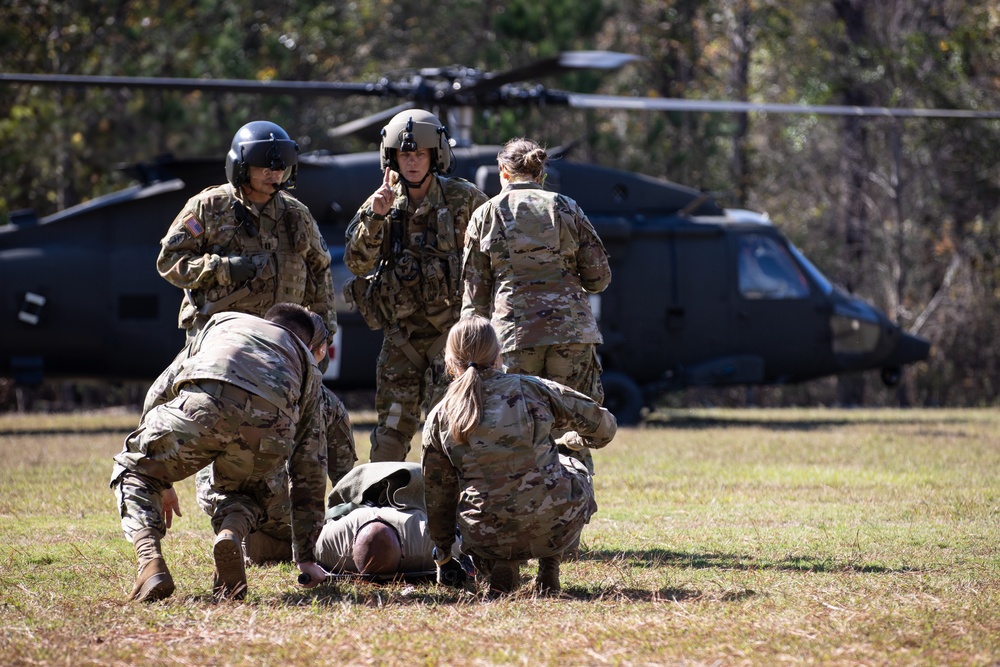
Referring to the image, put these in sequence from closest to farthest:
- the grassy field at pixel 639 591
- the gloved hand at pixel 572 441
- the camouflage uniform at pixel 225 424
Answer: the grassy field at pixel 639 591
the camouflage uniform at pixel 225 424
the gloved hand at pixel 572 441

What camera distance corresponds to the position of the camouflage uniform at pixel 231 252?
594cm

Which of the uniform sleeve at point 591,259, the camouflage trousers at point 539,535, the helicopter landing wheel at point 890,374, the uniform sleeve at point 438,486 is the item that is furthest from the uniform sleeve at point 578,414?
the helicopter landing wheel at point 890,374

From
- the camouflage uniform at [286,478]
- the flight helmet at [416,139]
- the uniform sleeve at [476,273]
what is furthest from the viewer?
the flight helmet at [416,139]

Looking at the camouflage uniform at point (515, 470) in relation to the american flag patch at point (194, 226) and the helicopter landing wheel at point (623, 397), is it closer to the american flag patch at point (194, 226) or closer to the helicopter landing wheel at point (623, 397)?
the american flag patch at point (194, 226)

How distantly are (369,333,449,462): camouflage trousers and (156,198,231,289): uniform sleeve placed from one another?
0.98 metres

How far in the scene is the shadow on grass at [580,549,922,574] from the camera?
5133 mm

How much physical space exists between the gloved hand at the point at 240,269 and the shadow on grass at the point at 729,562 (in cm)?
203

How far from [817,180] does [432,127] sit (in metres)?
19.5

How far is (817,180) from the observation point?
24.5m

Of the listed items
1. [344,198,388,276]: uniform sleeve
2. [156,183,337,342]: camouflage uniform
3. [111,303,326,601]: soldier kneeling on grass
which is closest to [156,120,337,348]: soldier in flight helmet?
[156,183,337,342]: camouflage uniform

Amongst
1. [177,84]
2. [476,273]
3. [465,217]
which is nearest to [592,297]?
[177,84]

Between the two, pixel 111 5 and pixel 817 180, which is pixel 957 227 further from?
pixel 111 5

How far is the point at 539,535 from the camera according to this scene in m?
4.49

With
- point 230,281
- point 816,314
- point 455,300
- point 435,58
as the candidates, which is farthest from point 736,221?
point 435,58
